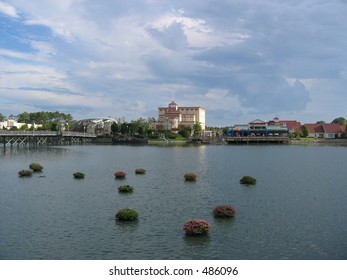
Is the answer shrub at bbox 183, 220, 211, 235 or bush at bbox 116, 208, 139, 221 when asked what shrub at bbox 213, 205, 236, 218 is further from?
bush at bbox 116, 208, 139, 221

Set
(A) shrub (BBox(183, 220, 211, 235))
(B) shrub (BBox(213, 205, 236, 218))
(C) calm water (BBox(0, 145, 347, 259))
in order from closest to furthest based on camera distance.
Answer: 1. (C) calm water (BBox(0, 145, 347, 259))
2. (A) shrub (BBox(183, 220, 211, 235))
3. (B) shrub (BBox(213, 205, 236, 218))

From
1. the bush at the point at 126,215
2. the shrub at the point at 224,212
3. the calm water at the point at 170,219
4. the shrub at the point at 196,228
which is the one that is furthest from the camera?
the shrub at the point at 224,212

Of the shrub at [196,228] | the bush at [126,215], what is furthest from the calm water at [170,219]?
the bush at [126,215]

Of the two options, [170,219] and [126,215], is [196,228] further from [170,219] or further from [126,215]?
[126,215]

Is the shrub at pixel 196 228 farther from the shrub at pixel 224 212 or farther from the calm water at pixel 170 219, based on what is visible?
the shrub at pixel 224 212

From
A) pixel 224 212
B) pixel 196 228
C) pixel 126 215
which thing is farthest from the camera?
pixel 224 212

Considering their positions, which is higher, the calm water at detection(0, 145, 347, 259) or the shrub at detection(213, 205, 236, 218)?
the shrub at detection(213, 205, 236, 218)

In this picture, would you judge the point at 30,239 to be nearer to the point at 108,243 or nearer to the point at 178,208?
the point at 108,243

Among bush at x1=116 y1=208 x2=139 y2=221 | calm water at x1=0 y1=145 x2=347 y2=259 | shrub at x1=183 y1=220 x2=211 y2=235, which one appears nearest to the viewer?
calm water at x1=0 y1=145 x2=347 y2=259

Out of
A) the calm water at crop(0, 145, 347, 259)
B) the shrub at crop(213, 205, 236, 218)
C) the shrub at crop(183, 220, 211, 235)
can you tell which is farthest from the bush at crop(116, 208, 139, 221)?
the shrub at crop(213, 205, 236, 218)

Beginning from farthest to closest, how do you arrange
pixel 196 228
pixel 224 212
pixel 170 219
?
pixel 224 212
pixel 170 219
pixel 196 228

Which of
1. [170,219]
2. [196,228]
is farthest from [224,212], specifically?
[196,228]

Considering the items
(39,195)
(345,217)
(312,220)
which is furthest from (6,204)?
(345,217)

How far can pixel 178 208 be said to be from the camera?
127 ft
